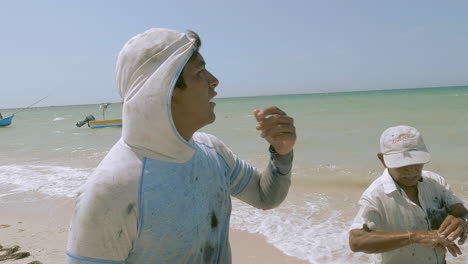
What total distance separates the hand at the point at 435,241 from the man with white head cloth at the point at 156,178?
4.06 feet

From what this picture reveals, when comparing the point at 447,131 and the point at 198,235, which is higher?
the point at 198,235

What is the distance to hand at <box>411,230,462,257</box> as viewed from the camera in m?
2.01

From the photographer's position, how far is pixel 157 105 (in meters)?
1.16

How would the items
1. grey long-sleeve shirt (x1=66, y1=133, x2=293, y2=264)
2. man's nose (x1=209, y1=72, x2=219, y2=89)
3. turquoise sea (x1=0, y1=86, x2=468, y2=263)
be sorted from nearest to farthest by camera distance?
1. grey long-sleeve shirt (x1=66, y1=133, x2=293, y2=264)
2. man's nose (x1=209, y1=72, x2=219, y2=89)
3. turquoise sea (x1=0, y1=86, x2=468, y2=263)

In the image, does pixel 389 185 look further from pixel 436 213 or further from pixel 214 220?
pixel 214 220

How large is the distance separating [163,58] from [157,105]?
0.54 ft

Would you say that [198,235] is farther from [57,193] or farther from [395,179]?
[57,193]

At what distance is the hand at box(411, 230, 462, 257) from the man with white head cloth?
1239 mm

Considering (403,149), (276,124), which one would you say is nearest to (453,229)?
(403,149)

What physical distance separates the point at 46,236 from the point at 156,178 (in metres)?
5.03

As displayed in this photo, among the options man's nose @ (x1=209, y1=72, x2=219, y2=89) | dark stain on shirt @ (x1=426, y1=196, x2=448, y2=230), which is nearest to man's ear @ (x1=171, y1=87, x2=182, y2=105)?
man's nose @ (x1=209, y1=72, x2=219, y2=89)

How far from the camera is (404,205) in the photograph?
7.57 feet

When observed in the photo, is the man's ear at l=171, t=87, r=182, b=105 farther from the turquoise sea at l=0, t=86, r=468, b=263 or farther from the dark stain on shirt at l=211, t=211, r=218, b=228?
the turquoise sea at l=0, t=86, r=468, b=263

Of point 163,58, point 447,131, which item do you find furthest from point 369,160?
point 163,58
